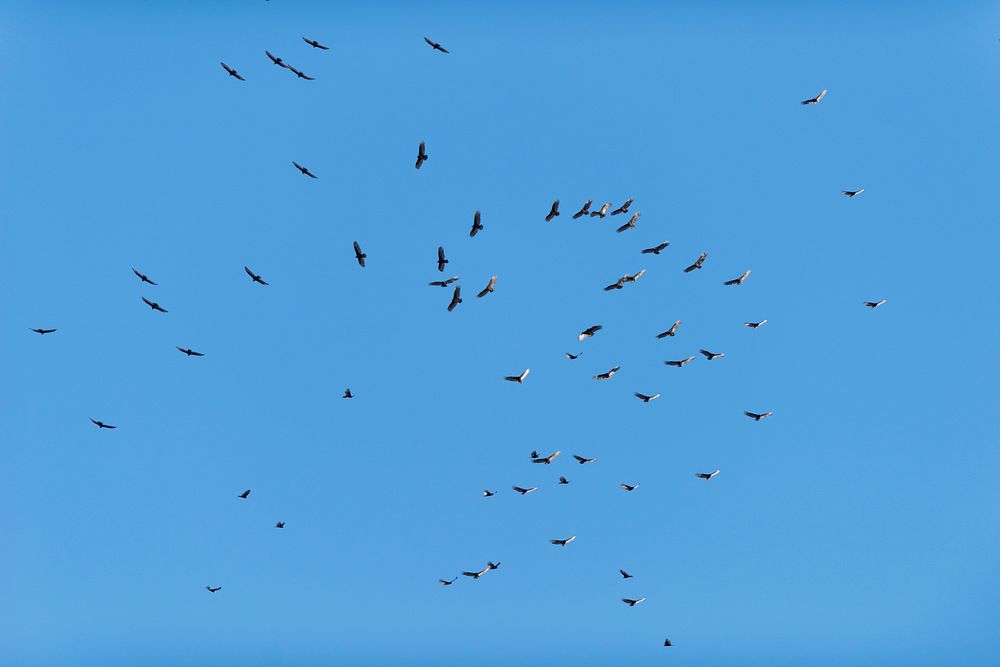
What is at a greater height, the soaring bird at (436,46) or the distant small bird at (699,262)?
the soaring bird at (436,46)

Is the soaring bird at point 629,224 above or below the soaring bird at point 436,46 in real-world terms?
below

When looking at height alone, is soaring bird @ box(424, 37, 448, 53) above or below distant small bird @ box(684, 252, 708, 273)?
above

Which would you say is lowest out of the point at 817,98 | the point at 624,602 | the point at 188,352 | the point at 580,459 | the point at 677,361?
the point at 624,602

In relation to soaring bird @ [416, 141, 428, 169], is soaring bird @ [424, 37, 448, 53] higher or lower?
higher

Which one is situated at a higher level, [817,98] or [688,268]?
[817,98]

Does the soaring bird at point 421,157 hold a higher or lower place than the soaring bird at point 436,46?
lower

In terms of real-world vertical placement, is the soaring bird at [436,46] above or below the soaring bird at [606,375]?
above

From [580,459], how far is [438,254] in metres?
23.7

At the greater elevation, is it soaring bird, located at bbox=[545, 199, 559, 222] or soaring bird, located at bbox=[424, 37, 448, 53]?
soaring bird, located at bbox=[424, 37, 448, 53]

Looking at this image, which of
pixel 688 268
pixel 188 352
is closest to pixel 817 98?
A: pixel 688 268

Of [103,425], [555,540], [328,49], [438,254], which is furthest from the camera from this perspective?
[103,425]

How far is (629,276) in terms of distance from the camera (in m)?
87.8

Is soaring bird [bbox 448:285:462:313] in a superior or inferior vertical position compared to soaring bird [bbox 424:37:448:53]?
inferior

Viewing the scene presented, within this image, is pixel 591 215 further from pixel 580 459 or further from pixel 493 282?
pixel 580 459
